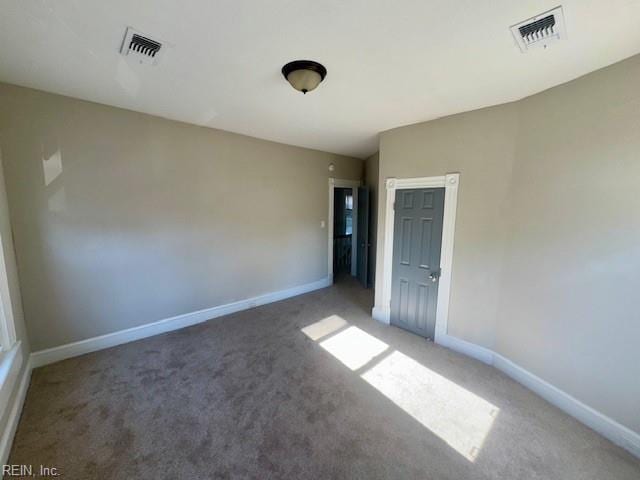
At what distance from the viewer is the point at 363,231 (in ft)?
16.3

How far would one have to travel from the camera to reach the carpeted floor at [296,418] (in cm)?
155

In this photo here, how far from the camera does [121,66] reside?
1839mm

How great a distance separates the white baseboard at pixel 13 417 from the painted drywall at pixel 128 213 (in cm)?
47

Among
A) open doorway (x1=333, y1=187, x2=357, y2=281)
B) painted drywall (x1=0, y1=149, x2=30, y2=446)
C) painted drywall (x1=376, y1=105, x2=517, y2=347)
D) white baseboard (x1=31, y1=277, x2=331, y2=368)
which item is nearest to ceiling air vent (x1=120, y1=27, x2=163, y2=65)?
painted drywall (x1=0, y1=149, x2=30, y2=446)

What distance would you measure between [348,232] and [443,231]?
148 inches

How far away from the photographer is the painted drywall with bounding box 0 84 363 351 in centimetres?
231

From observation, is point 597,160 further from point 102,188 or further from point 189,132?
point 102,188

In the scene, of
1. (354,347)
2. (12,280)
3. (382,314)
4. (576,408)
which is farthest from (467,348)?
(12,280)

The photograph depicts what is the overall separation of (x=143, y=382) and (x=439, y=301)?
3113 millimetres

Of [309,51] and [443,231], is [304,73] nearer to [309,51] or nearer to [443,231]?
[309,51]

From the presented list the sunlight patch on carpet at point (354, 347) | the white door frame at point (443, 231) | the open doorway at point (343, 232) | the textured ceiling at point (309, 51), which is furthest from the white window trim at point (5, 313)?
the open doorway at point (343, 232)

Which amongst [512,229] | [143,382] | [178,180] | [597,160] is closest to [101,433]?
[143,382]

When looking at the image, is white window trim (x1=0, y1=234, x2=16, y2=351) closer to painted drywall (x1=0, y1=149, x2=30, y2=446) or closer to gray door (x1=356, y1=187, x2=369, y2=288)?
painted drywall (x1=0, y1=149, x2=30, y2=446)

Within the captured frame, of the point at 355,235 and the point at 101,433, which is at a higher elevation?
the point at 355,235
